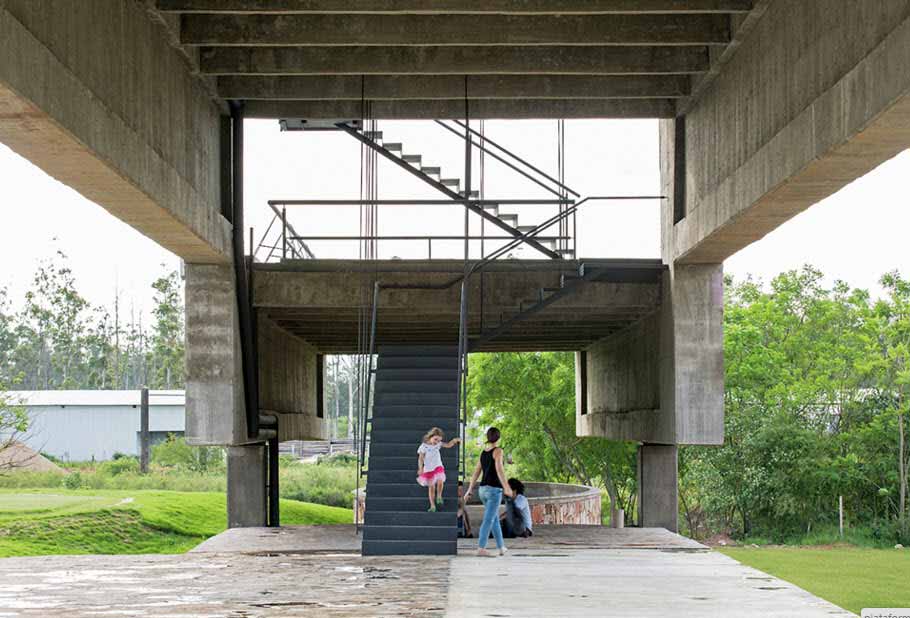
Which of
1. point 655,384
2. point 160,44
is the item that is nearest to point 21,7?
point 160,44

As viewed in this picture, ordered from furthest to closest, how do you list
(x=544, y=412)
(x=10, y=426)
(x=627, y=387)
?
(x=544, y=412), (x=10, y=426), (x=627, y=387)

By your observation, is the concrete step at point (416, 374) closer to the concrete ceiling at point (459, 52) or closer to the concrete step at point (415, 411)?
the concrete step at point (415, 411)

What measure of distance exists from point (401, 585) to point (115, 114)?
5645 mm

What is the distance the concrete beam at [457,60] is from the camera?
17.0 m

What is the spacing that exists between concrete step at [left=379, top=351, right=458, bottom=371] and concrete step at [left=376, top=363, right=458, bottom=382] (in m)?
0.24

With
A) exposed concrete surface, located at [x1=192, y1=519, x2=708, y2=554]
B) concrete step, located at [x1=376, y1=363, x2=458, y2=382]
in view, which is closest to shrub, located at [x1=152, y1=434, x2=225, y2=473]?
concrete step, located at [x1=376, y1=363, x2=458, y2=382]

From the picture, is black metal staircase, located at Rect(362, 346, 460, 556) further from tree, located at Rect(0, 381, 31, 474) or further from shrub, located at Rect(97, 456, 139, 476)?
shrub, located at Rect(97, 456, 139, 476)

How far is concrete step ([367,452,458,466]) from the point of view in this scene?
1748 centimetres

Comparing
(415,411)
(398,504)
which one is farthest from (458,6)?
(415,411)

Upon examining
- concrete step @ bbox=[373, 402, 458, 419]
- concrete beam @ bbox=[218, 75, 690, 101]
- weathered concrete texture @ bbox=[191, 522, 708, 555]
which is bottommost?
weathered concrete texture @ bbox=[191, 522, 708, 555]

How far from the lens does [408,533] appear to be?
51.3ft

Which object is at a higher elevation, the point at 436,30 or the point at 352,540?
the point at 436,30

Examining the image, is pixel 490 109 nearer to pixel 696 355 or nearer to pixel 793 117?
pixel 696 355

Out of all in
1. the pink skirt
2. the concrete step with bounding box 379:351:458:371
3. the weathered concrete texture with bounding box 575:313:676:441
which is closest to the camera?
the pink skirt
